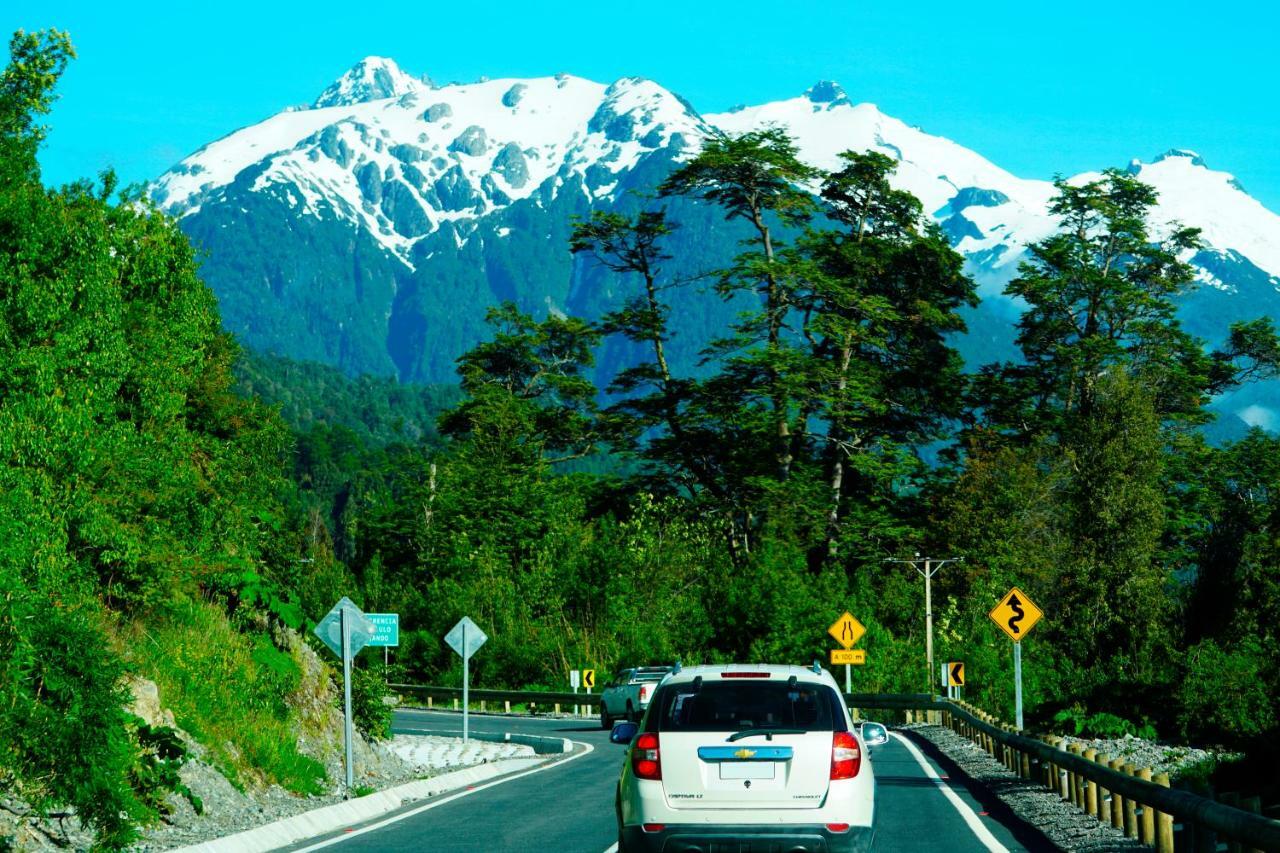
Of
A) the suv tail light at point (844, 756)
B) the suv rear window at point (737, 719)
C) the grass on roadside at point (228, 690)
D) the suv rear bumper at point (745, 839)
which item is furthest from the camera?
the grass on roadside at point (228, 690)

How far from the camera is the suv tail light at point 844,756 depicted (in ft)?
38.7

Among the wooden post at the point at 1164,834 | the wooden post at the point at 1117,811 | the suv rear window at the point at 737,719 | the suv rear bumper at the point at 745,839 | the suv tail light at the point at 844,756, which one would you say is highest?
the suv rear window at the point at 737,719

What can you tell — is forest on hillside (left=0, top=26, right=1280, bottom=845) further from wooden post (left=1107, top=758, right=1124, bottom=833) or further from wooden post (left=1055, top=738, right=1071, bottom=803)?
wooden post (left=1107, top=758, right=1124, bottom=833)

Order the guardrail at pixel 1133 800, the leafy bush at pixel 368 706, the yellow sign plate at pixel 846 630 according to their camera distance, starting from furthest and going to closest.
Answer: the yellow sign plate at pixel 846 630 < the leafy bush at pixel 368 706 < the guardrail at pixel 1133 800

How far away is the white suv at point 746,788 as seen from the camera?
460 inches

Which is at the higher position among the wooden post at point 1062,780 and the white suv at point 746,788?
the white suv at point 746,788

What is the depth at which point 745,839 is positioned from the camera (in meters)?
11.6

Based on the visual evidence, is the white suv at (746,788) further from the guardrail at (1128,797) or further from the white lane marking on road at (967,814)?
the white lane marking on road at (967,814)

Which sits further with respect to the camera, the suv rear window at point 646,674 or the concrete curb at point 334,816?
the suv rear window at point 646,674

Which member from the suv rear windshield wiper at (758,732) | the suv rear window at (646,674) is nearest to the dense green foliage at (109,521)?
the suv rear windshield wiper at (758,732)

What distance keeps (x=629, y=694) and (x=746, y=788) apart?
1248 inches

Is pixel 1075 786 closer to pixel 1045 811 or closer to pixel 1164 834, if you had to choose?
pixel 1045 811

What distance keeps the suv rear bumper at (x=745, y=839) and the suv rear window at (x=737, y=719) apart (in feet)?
2.35

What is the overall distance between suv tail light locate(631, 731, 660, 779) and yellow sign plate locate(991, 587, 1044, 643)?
57.8 ft
